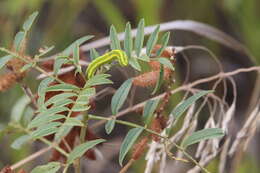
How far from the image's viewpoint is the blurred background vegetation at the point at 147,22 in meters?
1.72

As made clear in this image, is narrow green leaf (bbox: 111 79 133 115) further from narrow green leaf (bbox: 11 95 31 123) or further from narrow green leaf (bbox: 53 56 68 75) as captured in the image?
narrow green leaf (bbox: 11 95 31 123)

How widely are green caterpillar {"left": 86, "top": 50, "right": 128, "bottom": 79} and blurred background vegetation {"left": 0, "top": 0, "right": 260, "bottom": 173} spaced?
0.86 meters

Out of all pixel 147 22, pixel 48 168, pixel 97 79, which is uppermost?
pixel 147 22

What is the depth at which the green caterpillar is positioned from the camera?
660 mm

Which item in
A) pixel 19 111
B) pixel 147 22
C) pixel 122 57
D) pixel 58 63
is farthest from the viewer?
pixel 147 22

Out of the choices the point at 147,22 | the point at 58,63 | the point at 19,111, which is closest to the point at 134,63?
the point at 58,63

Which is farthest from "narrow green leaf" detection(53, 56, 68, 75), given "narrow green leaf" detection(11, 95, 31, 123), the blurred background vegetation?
the blurred background vegetation

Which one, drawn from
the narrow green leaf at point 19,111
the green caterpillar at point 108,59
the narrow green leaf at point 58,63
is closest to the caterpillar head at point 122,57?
the green caterpillar at point 108,59

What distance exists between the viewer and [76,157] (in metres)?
0.71

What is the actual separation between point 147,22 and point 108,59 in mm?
988

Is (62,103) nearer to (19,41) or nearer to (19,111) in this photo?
(19,41)

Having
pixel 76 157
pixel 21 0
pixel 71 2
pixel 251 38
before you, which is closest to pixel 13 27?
pixel 21 0

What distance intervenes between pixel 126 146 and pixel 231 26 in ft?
4.93

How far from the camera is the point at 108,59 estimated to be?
0.67 metres
